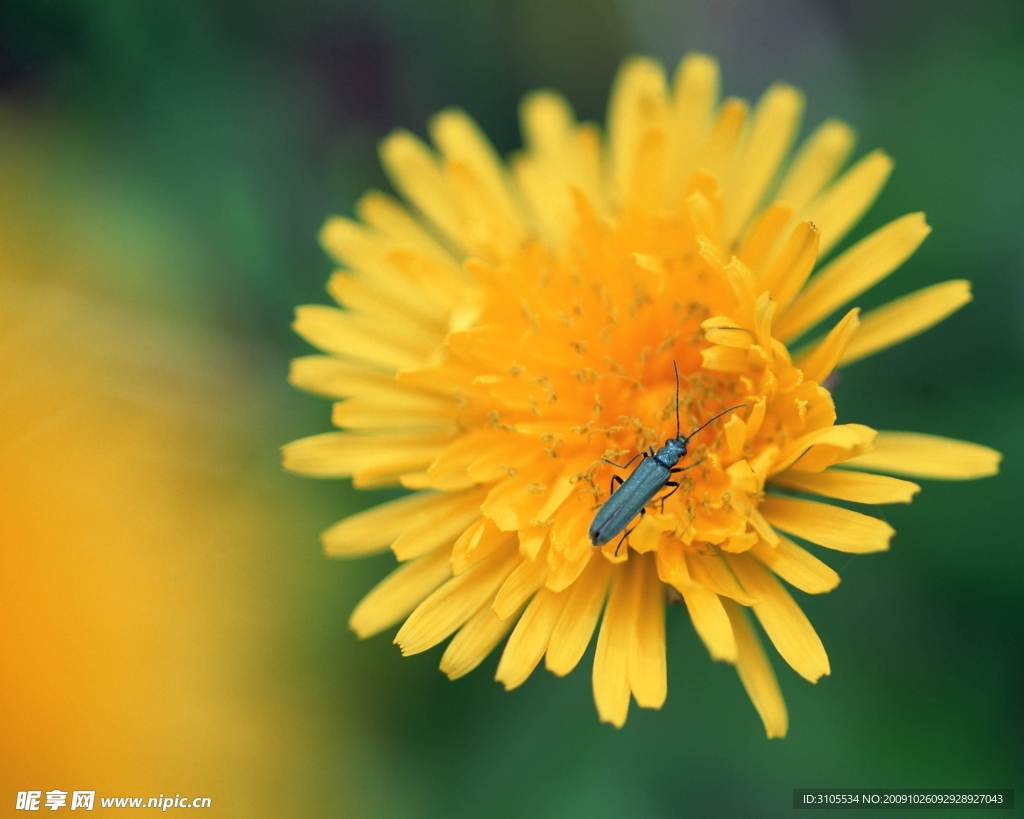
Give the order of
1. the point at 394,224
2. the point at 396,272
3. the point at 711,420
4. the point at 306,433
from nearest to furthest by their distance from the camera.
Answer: the point at 711,420 → the point at 396,272 → the point at 394,224 → the point at 306,433

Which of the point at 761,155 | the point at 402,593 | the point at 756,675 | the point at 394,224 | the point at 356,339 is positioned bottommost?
the point at 756,675

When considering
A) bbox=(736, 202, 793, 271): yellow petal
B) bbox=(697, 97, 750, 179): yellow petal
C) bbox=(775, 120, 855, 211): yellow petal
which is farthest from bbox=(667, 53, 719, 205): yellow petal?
bbox=(736, 202, 793, 271): yellow petal

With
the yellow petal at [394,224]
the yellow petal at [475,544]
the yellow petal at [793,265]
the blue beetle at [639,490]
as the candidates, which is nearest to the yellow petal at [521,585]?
the yellow petal at [475,544]

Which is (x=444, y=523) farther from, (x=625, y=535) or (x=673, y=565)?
(x=673, y=565)

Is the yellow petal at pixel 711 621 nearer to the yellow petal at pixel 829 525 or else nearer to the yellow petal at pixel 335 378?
the yellow petal at pixel 829 525

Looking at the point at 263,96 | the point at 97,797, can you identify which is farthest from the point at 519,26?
the point at 97,797

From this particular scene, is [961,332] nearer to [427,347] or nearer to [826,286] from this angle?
[826,286]

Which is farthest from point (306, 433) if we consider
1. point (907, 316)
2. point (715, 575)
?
point (907, 316)
